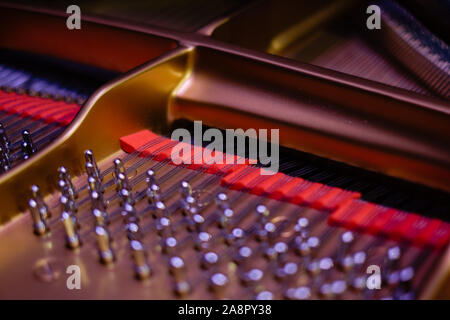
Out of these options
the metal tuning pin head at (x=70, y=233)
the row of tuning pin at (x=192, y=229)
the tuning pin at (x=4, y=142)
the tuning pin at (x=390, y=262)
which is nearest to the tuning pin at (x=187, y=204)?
the row of tuning pin at (x=192, y=229)

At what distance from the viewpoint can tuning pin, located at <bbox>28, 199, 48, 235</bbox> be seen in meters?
1.63

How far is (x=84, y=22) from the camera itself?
2340 millimetres

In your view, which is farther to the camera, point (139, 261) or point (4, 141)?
point (4, 141)

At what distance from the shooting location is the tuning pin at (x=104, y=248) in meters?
1.53

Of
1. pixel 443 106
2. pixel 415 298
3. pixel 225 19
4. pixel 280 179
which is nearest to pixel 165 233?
pixel 280 179

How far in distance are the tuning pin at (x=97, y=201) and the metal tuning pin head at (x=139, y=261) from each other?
0.83 feet

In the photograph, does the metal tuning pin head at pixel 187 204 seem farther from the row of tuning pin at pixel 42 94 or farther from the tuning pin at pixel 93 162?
the row of tuning pin at pixel 42 94

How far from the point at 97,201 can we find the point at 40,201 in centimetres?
17

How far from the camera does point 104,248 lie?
1545 millimetres

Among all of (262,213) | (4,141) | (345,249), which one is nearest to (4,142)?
(4,141)

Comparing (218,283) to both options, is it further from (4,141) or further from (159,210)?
(4,141)

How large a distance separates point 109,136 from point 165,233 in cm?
52

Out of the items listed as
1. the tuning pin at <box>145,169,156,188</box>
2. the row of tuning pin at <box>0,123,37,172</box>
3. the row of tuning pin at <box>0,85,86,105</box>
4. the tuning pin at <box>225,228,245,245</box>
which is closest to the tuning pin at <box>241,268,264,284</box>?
the tuning pin at <box>225,228,245,245</box>
